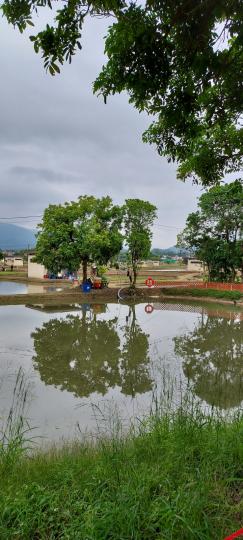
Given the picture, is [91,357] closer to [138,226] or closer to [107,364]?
[107,364]

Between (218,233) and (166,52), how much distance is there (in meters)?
21.6

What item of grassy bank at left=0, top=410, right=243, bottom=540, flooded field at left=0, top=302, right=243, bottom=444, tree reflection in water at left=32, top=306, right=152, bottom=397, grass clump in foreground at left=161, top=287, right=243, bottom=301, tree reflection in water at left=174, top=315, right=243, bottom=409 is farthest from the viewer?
grass clump in foreground at left=161, top=287, right=243, bottom=301

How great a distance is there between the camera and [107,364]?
8.47 meters

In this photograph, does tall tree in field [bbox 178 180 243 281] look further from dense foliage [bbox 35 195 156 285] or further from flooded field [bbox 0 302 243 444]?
flooded field [bbox 0 302 243 444]

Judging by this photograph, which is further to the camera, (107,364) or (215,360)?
(215,360)

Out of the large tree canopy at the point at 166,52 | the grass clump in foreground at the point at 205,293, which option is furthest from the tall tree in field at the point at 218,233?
the large tree canopy at the point at 166,52

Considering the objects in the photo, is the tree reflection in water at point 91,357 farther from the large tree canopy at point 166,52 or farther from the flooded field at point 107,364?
the large tree canopy at point 166,52

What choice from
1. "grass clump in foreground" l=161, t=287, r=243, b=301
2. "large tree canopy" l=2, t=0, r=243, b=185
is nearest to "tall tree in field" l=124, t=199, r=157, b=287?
"grass clump in foreground" l=161, t=287, r=243, b=301

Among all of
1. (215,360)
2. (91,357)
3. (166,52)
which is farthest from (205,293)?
(166,52)

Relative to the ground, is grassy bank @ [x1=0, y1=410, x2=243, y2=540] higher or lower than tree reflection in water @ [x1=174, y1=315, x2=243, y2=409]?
higher

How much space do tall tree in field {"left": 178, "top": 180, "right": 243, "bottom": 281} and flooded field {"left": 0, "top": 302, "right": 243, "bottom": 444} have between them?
25.1 ft

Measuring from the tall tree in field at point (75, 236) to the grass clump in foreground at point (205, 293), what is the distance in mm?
4508

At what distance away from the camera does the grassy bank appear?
2.05 metres

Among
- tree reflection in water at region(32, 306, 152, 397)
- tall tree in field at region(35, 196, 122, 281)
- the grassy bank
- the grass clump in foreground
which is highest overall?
tall tree in field at region(35, 196, 122, 281)
